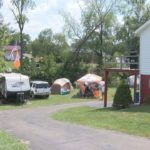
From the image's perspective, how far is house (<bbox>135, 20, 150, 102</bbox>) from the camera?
125 ft

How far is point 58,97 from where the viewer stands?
171 feet

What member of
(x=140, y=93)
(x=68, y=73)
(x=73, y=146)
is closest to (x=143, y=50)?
(x=140, y=93)

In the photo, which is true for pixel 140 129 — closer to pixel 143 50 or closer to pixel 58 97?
pixel 143 50

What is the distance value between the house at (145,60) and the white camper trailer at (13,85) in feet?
45.1

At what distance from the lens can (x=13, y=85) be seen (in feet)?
155

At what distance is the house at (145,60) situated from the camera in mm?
37969

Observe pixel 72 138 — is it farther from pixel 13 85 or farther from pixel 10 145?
pixel 13 85

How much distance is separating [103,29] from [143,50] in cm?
4140

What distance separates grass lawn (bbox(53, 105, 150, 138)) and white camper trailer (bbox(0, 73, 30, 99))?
1380 centimetres

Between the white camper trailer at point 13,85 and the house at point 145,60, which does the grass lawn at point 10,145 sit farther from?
the white camper trailer at point 13,85

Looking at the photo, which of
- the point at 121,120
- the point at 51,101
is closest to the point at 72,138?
the point at 121,120

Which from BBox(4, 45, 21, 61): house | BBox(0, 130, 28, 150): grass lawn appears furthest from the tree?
BBox(0, 130, 28, 150): grass lawn

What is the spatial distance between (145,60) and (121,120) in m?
11.2

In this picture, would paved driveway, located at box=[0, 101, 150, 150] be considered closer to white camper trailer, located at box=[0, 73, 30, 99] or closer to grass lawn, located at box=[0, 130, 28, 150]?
grass lawn, located at box=[0, 130, 28, 150]
